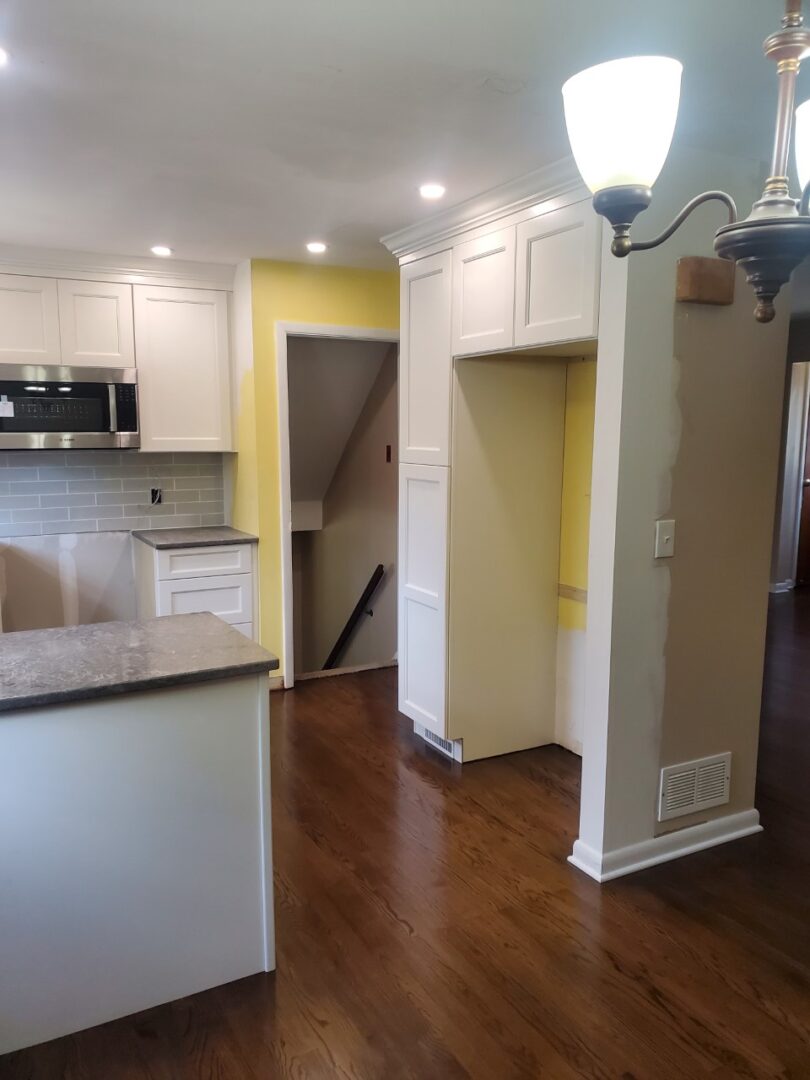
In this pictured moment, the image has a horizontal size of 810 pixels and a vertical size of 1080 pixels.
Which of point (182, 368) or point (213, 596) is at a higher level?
point (182, 368)

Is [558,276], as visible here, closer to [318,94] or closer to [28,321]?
[318,94]

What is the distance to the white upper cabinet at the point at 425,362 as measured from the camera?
332 cm

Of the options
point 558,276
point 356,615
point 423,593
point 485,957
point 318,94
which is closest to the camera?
point 318,94

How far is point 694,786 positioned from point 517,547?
1257mm

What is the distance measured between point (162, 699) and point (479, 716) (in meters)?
1.92

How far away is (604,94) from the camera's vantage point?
3.90ft

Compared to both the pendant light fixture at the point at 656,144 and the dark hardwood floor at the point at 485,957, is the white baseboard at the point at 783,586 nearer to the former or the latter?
the dark hardwood floor at the point at 485,957

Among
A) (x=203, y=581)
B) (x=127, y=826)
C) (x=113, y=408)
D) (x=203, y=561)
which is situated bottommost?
(x=127, y=826)

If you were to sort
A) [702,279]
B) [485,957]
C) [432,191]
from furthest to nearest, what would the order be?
[432,191] → [702,279] → [485,957]

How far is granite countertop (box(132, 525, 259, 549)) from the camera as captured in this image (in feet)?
13.5

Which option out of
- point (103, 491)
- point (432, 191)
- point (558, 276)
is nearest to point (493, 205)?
point (432, 191)

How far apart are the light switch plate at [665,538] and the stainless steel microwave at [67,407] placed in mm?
2875

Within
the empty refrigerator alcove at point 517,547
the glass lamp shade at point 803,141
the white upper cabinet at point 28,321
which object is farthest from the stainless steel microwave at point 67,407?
the glass lamp shade at point 803,141

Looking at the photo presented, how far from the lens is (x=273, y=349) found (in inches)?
165
